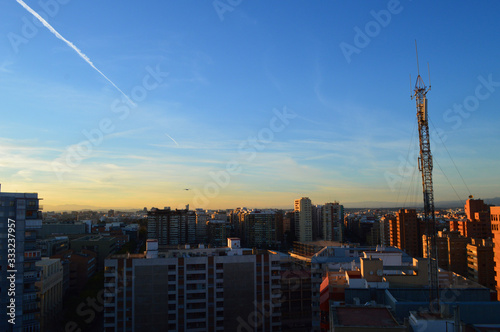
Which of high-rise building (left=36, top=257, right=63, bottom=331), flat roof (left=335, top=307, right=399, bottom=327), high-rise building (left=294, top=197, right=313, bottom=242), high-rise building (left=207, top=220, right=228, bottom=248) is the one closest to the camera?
flat roof (left=335, top=307, right=399, bottom=327)

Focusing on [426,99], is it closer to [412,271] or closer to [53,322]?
[412,271]

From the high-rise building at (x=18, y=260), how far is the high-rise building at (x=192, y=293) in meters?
3.28

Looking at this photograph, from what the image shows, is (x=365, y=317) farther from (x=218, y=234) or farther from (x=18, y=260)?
(x=218, y=234)

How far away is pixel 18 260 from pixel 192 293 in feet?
25.2

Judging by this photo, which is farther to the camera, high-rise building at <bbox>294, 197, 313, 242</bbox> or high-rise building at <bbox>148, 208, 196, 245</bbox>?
high-rise building at <bbox>294, 197, 313, 242</bbox>

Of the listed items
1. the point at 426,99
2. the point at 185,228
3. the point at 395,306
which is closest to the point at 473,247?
the point at 426,99

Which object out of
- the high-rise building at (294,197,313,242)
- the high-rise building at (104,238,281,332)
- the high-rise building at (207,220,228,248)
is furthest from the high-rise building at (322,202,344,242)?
the high-rise building at (104,238,281,332)

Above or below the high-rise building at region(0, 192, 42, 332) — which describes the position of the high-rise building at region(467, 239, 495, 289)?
below

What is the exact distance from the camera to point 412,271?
1628cm

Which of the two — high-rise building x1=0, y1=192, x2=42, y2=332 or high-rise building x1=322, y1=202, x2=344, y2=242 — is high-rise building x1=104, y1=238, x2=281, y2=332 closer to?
high-rise building x1=0, y1=192, x2=42, y2=332

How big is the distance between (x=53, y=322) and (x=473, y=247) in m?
32.0

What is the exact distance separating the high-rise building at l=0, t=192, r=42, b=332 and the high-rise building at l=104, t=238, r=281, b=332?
328 centimetres

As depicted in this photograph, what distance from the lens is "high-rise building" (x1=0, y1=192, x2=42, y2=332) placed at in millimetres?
15945

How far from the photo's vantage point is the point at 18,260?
16359mm
